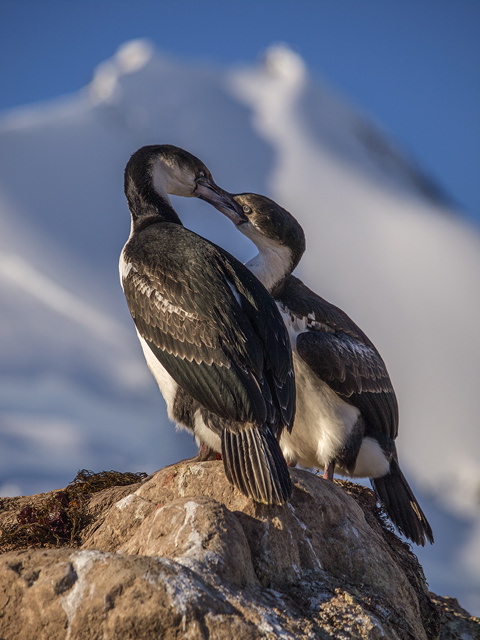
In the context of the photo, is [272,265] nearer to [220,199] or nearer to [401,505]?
[220,199]

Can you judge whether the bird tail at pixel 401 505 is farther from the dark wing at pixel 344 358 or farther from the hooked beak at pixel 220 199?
the hooked beak at pixel 220 199

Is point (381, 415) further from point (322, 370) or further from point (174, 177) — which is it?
point (174, 177)

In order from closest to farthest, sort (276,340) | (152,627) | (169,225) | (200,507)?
(152,627) → (200,507) → (276,340) → (169,225)

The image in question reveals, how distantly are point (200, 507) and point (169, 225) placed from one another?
2935mm

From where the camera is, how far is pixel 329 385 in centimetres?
771

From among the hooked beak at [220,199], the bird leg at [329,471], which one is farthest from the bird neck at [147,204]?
the bird leg at [329,471]

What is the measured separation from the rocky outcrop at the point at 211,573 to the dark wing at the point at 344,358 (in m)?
1.55

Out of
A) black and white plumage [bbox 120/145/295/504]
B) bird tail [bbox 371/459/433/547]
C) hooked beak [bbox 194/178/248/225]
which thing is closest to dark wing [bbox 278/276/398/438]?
bird tail [bbox 371/459/433/547]

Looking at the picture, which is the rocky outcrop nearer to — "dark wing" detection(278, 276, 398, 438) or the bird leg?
the bird leg

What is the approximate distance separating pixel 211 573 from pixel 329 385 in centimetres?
345

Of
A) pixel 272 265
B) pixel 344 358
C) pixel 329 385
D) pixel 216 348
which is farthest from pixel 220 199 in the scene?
pixel 216 348

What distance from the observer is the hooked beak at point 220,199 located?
8086 mm

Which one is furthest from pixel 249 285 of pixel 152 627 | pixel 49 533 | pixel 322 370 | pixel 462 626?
pixel 462 626

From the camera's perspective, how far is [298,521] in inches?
223
